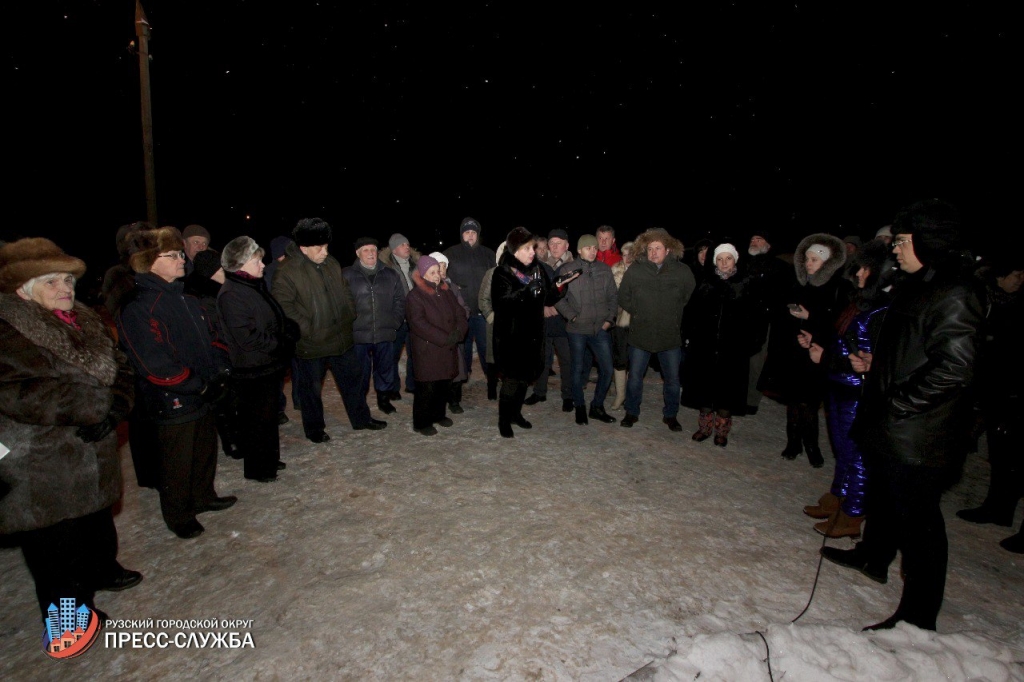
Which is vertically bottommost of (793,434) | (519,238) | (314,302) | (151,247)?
(793,434)

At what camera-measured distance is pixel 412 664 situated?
2.75 meters

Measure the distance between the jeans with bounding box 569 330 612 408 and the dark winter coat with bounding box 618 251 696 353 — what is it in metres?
0.39

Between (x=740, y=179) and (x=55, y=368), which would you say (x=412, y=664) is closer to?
(x=55, y=368)

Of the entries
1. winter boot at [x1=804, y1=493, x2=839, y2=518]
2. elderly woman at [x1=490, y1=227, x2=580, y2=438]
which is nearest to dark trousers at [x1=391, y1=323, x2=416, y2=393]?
elderly woman at [x1=490, y1=227, x2=580, y2=438]

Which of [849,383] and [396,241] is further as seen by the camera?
[396,241]

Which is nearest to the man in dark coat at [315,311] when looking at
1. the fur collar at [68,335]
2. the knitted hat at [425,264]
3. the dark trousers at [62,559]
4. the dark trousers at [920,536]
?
the knitted hat at [425,264]

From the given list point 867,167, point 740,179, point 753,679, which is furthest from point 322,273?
point 740,179

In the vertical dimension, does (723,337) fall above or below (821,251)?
below

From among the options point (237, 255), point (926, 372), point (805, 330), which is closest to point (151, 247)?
point (237, 255)

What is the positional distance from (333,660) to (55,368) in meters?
2.03

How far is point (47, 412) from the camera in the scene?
8.73 feet

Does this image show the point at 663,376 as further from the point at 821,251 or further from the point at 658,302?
the point at 821,251

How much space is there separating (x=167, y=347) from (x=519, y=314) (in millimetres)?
3110

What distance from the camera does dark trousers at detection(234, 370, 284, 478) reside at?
4613 millimetres
